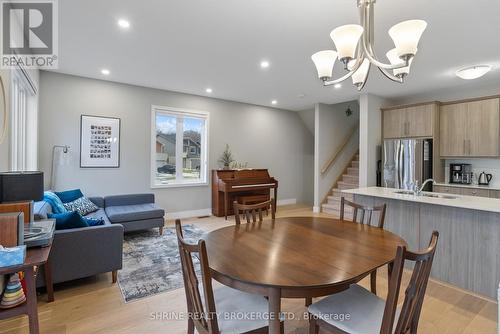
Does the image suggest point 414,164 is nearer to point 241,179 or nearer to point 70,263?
point 241,179

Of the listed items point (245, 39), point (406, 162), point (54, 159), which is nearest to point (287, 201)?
point (406, 162)

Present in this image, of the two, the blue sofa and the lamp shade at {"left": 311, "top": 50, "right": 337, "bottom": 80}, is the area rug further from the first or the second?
the lamp shade at {"left": 311, "top": 50, "right": 337, "bottom": 80}

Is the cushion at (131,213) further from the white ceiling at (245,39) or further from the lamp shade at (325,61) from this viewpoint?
the lamp shade at (325,61)

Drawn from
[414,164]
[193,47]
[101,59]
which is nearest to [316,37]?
[193,47]

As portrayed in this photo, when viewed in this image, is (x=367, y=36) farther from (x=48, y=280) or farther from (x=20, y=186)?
(x=48, y=280)

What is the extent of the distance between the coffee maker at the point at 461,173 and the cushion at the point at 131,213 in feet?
17.9

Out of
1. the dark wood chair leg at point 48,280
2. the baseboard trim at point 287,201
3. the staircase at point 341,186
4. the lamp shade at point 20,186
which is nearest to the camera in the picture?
the lamp shade at point 20,186

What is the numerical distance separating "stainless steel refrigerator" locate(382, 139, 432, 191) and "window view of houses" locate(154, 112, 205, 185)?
4.00 metres

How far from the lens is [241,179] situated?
5.59m

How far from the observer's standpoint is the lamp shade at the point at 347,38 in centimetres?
176

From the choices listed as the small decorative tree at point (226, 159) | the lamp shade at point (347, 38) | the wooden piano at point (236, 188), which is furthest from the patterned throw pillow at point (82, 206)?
the lamp shade at point (347, 38)

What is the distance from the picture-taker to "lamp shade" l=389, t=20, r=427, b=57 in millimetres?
1665

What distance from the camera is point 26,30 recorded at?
2830mm

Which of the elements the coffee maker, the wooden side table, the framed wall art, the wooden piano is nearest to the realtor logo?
the framed wall art
